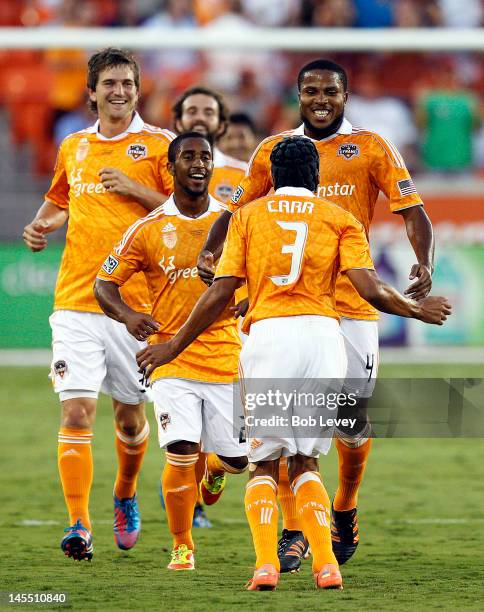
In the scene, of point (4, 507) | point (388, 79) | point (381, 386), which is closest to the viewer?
point (381, 386)

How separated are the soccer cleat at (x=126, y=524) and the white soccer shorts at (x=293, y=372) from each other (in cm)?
171

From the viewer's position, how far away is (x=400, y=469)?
9906 millimetres

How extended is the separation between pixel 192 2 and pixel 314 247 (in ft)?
40.6

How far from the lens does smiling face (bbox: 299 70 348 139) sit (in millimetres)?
6387

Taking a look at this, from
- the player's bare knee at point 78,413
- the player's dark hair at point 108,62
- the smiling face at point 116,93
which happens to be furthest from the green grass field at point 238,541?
the player's dark hair at point 108,62

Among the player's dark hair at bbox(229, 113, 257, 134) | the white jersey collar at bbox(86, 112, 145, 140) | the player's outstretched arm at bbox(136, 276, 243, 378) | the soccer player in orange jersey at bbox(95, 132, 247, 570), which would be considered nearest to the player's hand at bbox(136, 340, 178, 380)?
the player's outstretched arm at bbox(136, 276, 243, 378)

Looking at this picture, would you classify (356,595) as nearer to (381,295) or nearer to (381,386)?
(381,295)

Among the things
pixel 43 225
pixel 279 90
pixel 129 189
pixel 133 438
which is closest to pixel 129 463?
pixel 133 438

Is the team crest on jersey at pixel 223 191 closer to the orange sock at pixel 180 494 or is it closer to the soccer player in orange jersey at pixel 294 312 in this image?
the orange sock at pixel 180 494

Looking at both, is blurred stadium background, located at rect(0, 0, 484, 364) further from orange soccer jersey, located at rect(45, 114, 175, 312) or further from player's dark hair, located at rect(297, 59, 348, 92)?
player's dark hair, located at rect(297, 59, 348, 92)

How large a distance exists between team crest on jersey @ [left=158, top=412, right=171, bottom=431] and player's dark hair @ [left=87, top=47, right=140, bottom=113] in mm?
1980

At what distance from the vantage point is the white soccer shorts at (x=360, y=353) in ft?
21.9

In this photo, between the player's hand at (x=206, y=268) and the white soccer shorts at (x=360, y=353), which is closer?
the player's hand at (x=206, y=268)

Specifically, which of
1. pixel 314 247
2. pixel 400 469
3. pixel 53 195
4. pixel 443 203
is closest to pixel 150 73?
pixel 443 203
